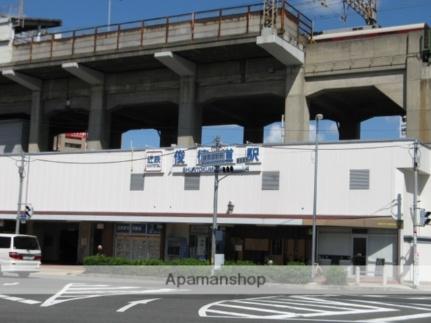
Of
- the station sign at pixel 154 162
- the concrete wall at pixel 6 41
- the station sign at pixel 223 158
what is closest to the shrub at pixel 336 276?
the station sign at pixel 223 158

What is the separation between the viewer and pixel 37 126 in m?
52.6

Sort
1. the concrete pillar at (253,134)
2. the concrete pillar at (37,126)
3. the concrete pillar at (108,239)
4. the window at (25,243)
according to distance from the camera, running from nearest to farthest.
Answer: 1. the window at (25,243)
2. the concrete pillar at (108,239)
3. the concrete pillar at (37,126)
4. the concrete pillar at (253,134)

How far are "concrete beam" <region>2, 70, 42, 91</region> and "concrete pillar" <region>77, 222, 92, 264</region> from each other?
1353 centimetres

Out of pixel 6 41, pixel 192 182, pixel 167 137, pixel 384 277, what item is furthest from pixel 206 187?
pixel 167 137

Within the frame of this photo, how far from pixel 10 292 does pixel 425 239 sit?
23.8 meters

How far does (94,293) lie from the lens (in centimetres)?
2188

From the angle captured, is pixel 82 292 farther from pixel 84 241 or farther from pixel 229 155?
pixel 84 241

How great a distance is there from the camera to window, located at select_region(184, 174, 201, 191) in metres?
39.5

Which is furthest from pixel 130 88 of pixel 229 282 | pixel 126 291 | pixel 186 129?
pixel 126 291

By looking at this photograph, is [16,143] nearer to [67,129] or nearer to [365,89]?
[67,129]

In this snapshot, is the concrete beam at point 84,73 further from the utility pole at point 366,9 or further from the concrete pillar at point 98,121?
the utility pole at point 366,9

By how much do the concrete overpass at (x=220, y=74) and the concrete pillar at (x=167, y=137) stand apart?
24.0 feet

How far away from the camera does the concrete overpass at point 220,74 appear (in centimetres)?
4091

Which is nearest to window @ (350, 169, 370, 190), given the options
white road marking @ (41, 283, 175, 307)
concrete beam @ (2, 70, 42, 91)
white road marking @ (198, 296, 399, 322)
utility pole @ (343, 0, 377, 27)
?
white road marking @ (198, 296, 399, 322)
